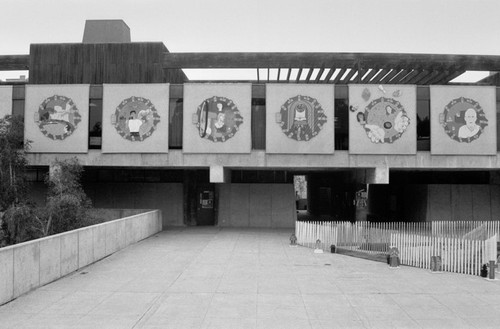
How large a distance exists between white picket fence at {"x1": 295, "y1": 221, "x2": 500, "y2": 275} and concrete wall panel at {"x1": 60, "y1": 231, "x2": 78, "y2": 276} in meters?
10.8

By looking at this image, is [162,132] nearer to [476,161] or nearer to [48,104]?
[48,104]

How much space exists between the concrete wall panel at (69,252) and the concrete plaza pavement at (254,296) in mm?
362

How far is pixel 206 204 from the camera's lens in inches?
1308

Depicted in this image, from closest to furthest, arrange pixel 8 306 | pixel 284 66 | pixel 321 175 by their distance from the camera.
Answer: pixel 8 306 → pixel 284 66 → pixel 321 175

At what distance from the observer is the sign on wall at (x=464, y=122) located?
2727 centimetres

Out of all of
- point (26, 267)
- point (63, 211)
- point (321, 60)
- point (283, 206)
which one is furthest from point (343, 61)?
point (26, 267)

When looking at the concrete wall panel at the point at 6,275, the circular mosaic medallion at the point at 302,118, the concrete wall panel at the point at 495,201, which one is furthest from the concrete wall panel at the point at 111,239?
the concrete wall panel at the point at 495,201

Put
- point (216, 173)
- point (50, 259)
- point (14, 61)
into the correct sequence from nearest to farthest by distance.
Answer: point (50, 259) < point (216, 173) < point (14, 61)

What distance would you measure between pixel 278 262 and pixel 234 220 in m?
15.3

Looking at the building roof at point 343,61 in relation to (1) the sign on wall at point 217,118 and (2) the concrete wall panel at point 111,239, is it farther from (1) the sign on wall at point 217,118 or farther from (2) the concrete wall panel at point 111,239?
(2) the concrete wall panel at point 111,239

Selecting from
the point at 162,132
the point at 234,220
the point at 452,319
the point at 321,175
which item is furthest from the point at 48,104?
the point at 452,319

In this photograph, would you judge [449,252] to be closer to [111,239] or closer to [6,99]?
[111,239]

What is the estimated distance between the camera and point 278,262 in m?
17.8

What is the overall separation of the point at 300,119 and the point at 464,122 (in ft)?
31.7
